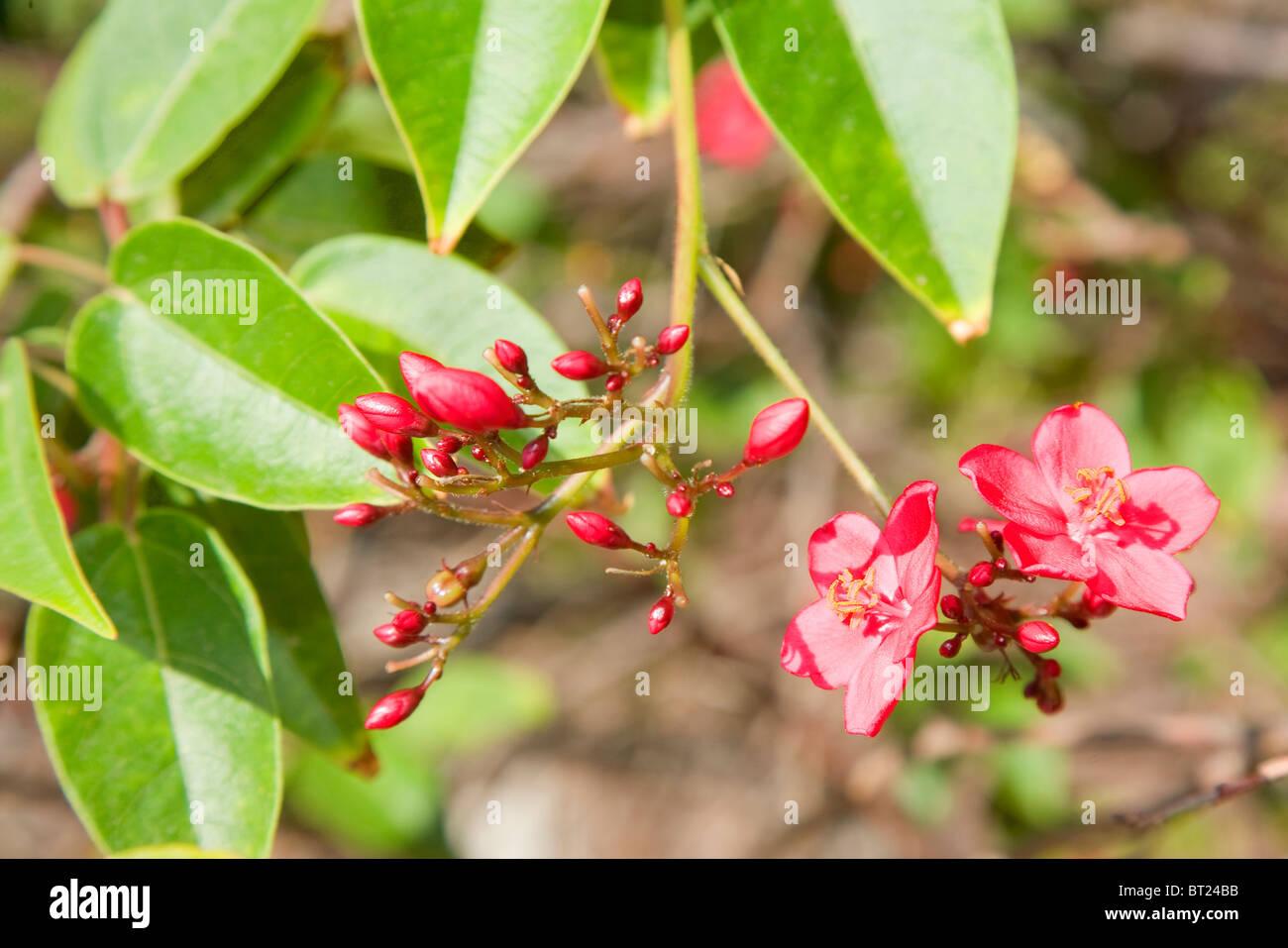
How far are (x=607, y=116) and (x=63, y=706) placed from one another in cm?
321

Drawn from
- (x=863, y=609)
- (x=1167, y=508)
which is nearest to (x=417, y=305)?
(x=863, y=609)

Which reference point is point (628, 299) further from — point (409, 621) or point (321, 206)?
point (321, 206)

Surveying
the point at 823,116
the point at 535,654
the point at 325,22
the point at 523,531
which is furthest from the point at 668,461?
the point at 535,654

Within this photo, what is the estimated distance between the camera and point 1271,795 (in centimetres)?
378

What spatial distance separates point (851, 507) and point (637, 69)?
261 centimetres

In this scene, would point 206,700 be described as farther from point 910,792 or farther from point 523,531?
point 910,792

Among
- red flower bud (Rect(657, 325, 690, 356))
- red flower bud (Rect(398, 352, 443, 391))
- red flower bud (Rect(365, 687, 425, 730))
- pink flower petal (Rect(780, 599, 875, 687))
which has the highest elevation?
red flower bud (Rect(657, 325, 690, 356))

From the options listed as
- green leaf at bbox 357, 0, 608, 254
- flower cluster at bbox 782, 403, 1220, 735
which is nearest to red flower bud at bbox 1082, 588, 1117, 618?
flower cluster at bbox 782, 403, 1220, 735

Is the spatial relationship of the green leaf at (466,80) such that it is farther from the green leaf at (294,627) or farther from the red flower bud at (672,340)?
the green leaf at (294,627)

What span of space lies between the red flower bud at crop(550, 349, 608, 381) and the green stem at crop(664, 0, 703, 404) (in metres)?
0.09

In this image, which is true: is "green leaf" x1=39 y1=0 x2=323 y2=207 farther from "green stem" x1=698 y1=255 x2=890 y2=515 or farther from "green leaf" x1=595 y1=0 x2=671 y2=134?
"green stem" x1=698 y1=255 x2=890 y2=515

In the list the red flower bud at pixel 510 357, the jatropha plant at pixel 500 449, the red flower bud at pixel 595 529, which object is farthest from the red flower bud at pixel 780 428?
the red flower bud at pixel 510 357

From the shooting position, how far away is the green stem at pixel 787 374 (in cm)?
149

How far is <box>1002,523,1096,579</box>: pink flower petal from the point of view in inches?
57.9
